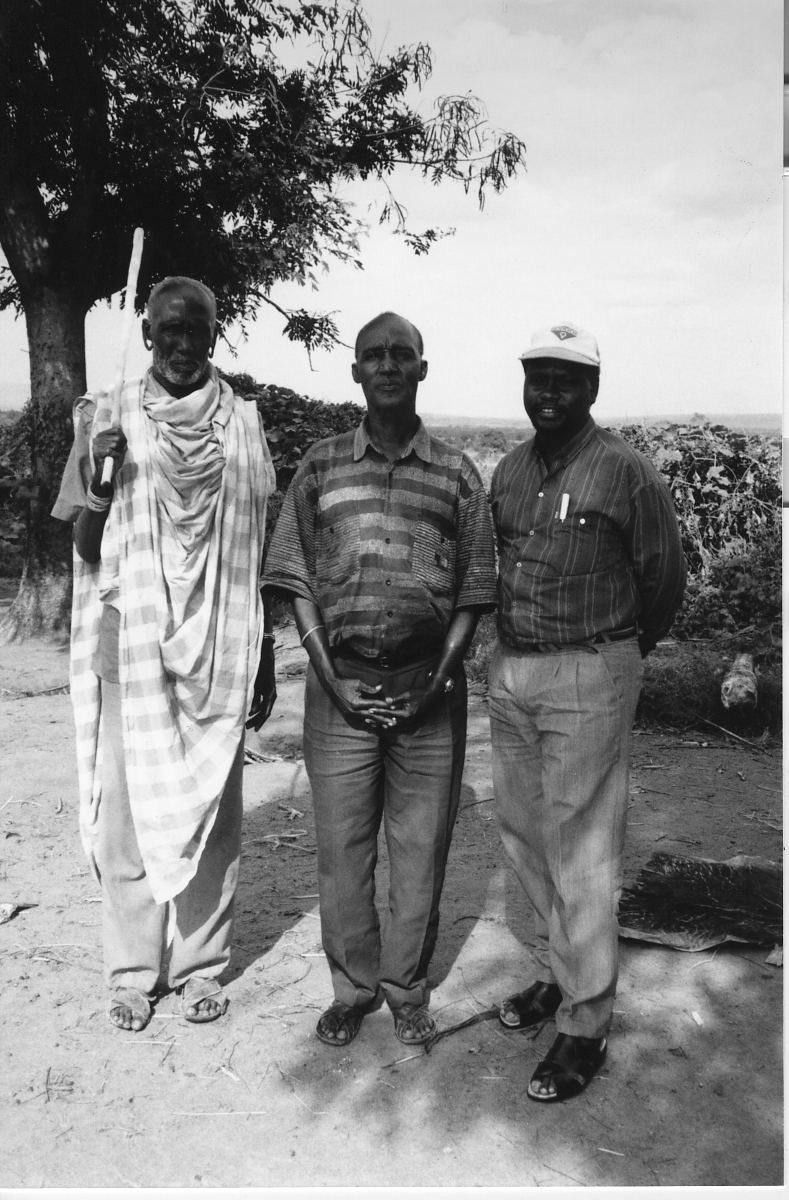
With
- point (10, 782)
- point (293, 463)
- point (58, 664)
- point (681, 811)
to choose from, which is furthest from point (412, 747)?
point (293, 463)

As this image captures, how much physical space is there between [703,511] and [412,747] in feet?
22.3

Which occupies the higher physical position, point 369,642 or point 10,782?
point 369,642

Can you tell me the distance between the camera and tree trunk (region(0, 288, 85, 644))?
799 cm

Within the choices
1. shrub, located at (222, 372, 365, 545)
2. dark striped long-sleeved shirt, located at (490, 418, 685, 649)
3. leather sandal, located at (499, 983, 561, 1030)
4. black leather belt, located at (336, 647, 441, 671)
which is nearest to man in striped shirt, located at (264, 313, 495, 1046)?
black leather belt, located at (336, 647, 441, 671)

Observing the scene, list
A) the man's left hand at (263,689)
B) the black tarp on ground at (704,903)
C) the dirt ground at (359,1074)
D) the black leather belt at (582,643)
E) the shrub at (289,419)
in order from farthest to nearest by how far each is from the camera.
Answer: the shrub at (289,419) < the black tarp on ground at (704,903) < the man's left hand at (263,689) < the black leather belt at (582,643) < the dirt ground at (359,1074)

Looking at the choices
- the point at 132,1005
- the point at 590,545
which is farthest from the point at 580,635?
the point at 132,1005

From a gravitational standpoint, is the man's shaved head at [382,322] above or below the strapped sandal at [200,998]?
above

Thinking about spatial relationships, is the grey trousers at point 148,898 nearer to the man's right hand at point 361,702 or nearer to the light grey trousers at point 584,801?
the man's right hand at point 361,702

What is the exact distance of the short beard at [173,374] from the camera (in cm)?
292

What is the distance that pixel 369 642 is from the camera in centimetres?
280

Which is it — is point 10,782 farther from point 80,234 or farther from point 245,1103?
point 80,234

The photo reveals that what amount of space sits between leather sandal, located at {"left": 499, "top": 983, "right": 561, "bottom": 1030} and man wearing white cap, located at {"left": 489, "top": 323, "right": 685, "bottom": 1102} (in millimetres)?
230

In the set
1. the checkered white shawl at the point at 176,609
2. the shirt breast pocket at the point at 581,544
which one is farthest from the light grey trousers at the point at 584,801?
the checkered white shawl at the point at 176,609

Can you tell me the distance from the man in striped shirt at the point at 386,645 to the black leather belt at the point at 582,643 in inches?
7.1
